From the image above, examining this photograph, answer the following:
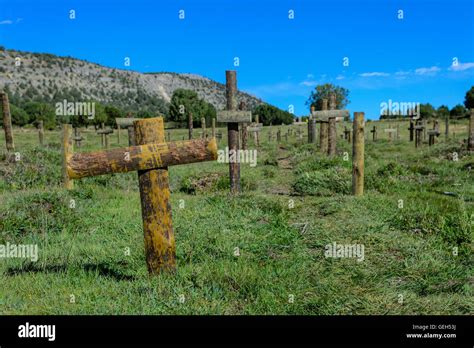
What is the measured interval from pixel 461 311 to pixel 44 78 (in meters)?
129

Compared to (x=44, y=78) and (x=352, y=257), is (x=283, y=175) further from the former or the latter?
(x=44, y=78)

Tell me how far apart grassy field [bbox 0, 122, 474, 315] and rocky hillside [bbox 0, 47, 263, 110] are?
98.0 metres

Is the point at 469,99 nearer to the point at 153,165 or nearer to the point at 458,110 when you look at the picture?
the point at 458,110

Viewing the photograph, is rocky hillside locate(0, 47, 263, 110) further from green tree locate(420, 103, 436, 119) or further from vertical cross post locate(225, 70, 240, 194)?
vertical cross post locate(225, 70, 240, 194)

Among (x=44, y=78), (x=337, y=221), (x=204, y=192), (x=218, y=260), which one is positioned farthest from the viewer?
(x=44, y=78)

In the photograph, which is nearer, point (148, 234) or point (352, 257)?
point (148, 234)

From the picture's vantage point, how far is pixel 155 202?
4.26 metres

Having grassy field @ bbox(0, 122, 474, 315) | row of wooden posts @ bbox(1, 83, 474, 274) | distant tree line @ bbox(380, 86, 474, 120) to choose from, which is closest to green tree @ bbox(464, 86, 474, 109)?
distant tree line @ bbox(380, 86, 474, 120)

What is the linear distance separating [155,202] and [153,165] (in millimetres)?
404

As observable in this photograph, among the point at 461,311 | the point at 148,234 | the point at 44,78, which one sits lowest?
the point at 461,311

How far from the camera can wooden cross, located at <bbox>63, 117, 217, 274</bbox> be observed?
418 cm

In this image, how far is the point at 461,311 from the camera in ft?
12.5

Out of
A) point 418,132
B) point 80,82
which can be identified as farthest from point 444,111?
point 80,82
